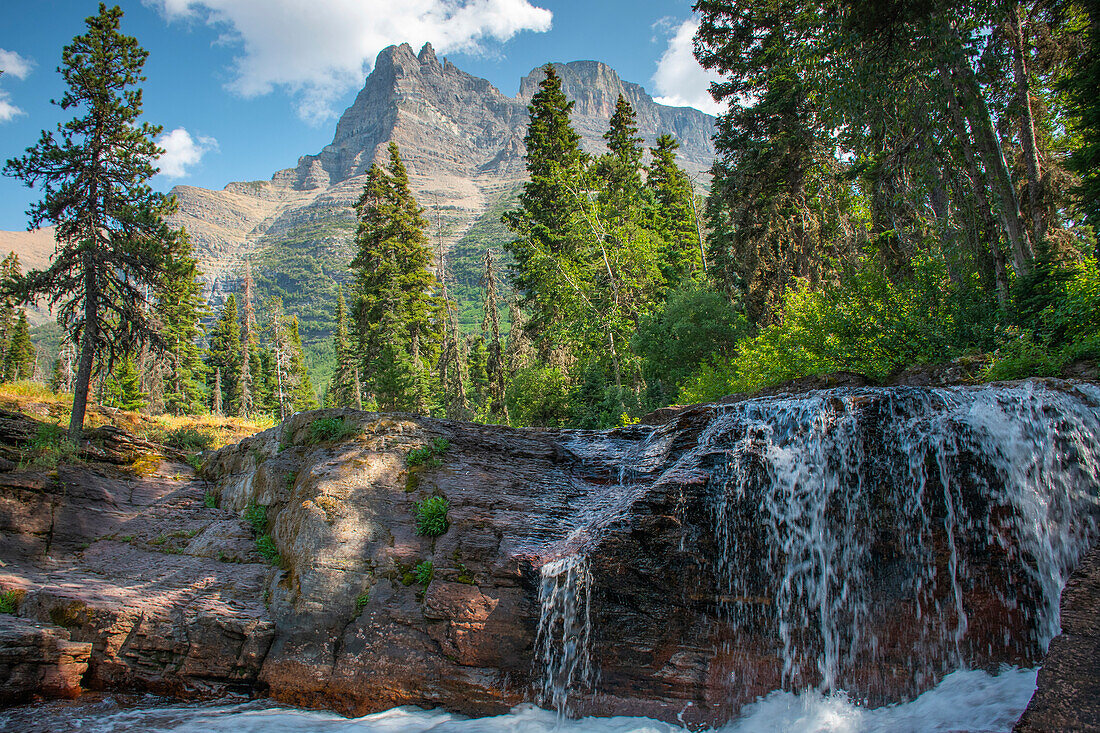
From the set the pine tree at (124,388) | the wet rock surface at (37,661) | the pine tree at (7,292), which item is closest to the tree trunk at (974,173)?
the wet rock surface at (37,661)

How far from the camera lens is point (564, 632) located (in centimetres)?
824

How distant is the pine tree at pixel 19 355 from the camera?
53562 mm

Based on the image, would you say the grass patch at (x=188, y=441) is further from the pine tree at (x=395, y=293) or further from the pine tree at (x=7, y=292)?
the pine tree at (x=395, y=293)

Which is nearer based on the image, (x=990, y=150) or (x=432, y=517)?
(x=432, y=517)

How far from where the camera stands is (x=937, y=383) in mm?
11969

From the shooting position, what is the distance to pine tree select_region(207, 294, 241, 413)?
6119 centimetres

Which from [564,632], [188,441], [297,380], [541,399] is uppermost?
[297,380]

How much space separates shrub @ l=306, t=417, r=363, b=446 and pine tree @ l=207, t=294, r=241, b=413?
184 feet

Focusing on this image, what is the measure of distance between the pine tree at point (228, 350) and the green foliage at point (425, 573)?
5997cm

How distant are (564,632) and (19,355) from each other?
7182 cm

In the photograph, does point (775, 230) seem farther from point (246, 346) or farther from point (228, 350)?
point (228, 350)

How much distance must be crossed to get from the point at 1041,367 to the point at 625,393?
16.8 metres

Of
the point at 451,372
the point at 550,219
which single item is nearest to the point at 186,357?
the point at 451,372

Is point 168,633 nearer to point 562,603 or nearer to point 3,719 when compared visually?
point 3,719
